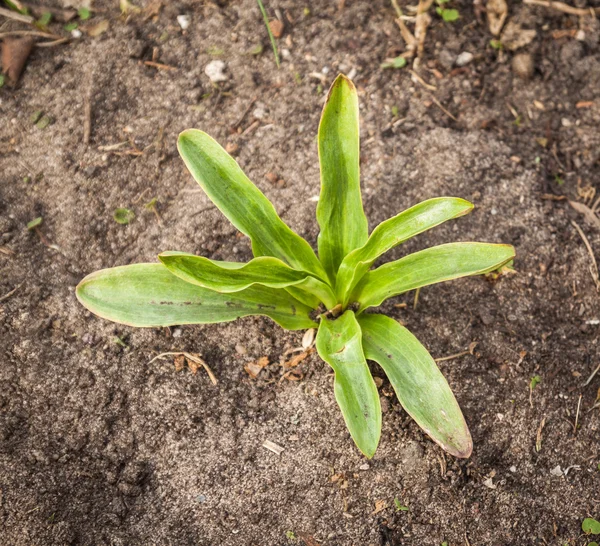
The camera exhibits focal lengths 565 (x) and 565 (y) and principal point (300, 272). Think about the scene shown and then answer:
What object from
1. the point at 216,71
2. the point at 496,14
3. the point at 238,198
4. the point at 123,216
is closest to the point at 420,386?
the point at 238,198

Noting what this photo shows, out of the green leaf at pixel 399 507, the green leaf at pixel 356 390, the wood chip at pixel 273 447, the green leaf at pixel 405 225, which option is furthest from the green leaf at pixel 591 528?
the green leaf at pixel 405 225

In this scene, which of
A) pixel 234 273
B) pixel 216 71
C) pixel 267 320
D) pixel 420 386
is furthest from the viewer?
pixel 216 71

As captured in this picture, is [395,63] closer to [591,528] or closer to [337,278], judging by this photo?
[337,278]

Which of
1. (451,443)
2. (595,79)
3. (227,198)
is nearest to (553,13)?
(595,79)

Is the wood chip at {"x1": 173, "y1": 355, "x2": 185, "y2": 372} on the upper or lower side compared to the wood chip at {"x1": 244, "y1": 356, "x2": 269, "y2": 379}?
upper

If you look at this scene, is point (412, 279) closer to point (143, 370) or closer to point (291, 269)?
point (291, 269)

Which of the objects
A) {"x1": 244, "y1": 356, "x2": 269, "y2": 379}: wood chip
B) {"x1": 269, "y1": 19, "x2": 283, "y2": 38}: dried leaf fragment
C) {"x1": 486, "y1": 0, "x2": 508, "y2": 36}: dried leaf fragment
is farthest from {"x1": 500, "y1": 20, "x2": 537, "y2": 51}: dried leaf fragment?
{"x1": 244, "y1": 356, "x2": 269, "y2": 379}: wood chip

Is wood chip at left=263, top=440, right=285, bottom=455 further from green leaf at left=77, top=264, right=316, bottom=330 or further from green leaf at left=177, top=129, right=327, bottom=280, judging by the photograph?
green leaf at left=177, top=129, right=327, bottom=280

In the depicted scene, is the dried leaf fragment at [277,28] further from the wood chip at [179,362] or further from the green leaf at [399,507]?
the green leaf at [399,507]
